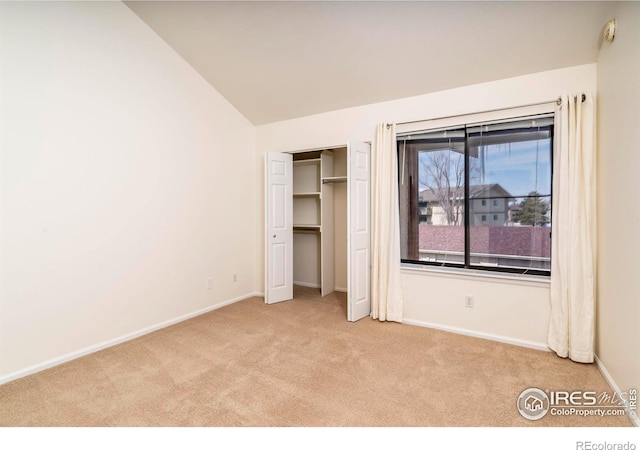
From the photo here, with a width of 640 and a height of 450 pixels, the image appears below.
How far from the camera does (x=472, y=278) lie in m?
3.25

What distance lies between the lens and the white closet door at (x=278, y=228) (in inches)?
170

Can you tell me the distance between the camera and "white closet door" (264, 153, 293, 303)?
14.2 ft

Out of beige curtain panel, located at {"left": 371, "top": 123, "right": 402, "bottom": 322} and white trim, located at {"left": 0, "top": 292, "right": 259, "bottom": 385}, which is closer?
white trim, located at {"left": 0, "top": 292, "right": 259, "bottom": 385}

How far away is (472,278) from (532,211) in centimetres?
84

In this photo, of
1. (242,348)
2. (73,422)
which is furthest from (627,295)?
(73,422)

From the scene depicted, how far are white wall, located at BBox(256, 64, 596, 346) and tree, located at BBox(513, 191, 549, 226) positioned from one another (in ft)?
1.93

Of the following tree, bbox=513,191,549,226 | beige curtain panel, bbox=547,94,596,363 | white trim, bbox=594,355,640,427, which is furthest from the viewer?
tree, bbox=513,191,549,226

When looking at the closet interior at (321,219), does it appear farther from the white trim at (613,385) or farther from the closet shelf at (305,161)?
the white trim at (613,385)

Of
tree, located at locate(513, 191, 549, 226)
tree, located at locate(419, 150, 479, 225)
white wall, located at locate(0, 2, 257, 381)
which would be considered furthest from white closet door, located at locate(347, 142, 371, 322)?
white wall, located at locate(0, 2, 257, 381)

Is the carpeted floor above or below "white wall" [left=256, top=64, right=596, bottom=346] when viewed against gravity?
below

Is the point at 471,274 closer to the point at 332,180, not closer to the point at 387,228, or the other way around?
the point at 387,228

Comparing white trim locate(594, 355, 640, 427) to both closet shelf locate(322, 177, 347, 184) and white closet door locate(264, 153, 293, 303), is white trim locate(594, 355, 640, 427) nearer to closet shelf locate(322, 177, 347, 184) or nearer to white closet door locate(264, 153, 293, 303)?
closet shelf locate(322, 177, 347, 184)

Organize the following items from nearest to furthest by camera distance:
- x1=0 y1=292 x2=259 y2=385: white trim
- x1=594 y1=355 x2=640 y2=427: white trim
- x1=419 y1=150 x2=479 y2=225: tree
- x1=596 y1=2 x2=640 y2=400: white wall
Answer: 1. x1=594 y1=355 x2=640 y2=427: white trim
2. x1=596 y1=2 x2=640 y2=400: white wall
3. x1=0 y1=292 x2=259 y2=385: white trim
4. x1=419 y1=150 x2=479 y2=225: tree

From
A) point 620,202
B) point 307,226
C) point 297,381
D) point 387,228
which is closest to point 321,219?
point 307,226
